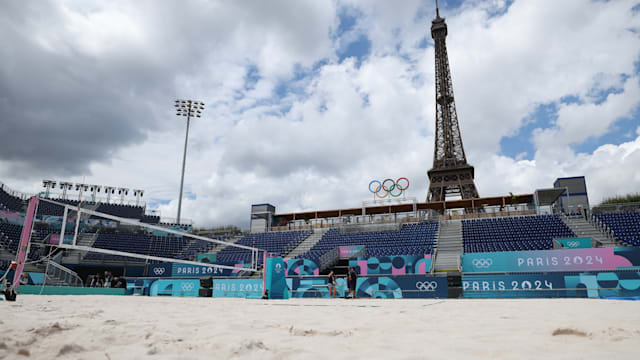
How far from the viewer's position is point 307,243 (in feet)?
99.0

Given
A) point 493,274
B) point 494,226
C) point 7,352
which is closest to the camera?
point 7,352

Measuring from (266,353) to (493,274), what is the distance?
13209mm

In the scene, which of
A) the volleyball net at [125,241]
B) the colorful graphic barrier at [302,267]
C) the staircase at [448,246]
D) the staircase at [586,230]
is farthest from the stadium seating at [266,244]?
the staircase at [586,230]

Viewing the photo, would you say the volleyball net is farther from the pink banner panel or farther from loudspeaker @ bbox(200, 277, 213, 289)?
the pink banner panel

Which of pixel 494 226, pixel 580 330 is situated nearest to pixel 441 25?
pixel 494 226

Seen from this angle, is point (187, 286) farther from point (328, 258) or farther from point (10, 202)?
point (10, 202)

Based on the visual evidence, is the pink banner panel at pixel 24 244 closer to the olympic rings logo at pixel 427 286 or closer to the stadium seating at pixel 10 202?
the olympic rings logo at pixel 427 286

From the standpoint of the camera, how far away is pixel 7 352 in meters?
2.76

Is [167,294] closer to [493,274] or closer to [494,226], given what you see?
[493,274]

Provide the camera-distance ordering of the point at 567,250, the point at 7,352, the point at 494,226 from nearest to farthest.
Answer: the point at 7,352 < the point at 567,250 < the point at 494,226

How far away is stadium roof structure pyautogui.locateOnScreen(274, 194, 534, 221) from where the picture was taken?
1323 inches

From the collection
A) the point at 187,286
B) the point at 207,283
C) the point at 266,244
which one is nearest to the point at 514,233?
the point at 266,244

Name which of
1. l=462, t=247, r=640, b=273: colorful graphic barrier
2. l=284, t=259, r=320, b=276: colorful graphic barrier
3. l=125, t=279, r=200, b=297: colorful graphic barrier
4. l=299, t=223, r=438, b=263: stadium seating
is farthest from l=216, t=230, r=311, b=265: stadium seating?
l=462, t=247, r=640, b=273: colorful graphic barrier

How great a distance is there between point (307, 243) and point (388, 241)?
7.05m
